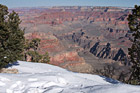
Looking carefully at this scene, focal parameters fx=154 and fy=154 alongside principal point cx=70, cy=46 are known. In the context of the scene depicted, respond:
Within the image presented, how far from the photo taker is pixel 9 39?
41.3ft

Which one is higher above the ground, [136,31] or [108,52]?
[136,31]

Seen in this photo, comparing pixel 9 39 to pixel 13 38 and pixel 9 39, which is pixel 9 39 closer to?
pixel 9 39

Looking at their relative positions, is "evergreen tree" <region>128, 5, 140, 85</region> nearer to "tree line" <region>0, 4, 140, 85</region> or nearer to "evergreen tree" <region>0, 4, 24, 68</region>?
"tree line" <region>0, 4, 140, 85</region>

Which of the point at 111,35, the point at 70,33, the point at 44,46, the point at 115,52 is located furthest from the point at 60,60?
the point at 111,35

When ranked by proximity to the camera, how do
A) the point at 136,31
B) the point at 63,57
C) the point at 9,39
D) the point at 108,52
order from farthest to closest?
the point at 108,52 < the point at 63,57 < the point at 136,31 < the point at 9,39

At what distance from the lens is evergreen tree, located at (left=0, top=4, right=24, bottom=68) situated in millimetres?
12336

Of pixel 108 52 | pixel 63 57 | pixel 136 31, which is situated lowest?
pixel 108 52

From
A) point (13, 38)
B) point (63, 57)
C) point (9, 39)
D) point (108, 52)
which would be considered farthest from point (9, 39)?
point (108, 52)

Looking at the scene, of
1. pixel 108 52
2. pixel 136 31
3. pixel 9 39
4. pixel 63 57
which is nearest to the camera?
pixel 9 39

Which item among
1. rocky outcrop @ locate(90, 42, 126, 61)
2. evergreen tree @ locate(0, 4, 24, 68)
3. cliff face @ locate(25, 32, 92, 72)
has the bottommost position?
rocky outcrop @ locate(90, 42, 126, 61)

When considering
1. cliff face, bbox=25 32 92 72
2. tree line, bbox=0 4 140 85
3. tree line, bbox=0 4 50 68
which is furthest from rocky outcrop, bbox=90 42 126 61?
tree line, bbox=0 4 50 68

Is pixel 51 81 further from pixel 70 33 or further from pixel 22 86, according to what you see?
pixel 70 33

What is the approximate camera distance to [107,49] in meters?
118

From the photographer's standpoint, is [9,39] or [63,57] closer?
[9,39]
